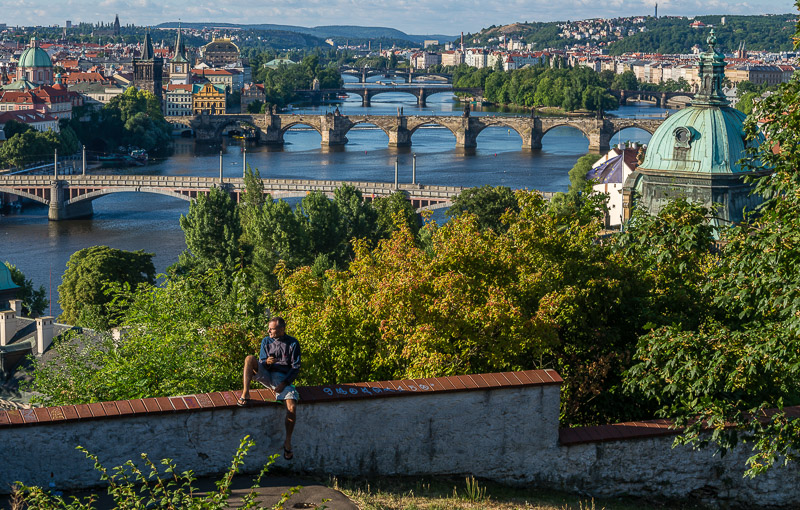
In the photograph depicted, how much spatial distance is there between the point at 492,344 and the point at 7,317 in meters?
15.0

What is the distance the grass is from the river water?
2797cm

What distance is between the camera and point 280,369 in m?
7.52

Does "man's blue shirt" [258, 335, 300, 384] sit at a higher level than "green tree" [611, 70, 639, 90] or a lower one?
lower

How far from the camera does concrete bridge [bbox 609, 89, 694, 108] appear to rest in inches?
4815

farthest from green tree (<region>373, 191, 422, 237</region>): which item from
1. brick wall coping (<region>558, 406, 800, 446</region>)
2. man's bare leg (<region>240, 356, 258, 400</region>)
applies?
man's bare leg (<region>240, 356, 258, 400</region>)

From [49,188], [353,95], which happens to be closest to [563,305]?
[49,188]

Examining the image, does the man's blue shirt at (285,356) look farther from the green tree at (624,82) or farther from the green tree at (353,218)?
the green tree at (624,82)

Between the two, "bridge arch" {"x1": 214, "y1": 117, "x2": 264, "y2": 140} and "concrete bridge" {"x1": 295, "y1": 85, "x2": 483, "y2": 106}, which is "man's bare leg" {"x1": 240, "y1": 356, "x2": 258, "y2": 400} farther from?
"concrete bridge" {"x1": 295, "y1": 85, "x2": 483, "y2": 106}

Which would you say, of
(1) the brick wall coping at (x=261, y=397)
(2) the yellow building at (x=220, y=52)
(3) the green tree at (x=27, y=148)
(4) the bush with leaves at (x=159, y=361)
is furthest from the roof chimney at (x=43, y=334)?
(2) the yellow building at (x=220, y=52)

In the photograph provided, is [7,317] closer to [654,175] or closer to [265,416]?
[654,175]

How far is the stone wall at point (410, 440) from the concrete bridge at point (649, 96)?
381 feet

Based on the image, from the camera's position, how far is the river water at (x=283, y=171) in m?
45.1

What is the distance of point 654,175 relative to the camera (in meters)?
20.1

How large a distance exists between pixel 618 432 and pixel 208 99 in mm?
100133
